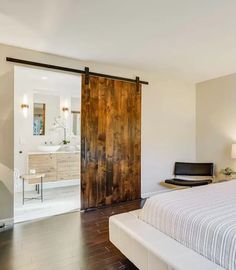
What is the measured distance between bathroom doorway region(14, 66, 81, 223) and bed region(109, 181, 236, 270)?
228cm

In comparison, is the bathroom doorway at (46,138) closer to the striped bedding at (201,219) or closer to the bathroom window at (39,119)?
the bathroom window at (39,119)

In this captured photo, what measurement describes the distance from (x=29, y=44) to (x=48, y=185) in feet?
10.8

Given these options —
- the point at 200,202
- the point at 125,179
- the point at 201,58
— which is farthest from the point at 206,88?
the point at 200,202

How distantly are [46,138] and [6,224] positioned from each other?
8.93 ft

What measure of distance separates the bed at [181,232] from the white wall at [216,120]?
2315 millimetres

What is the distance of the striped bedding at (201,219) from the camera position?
1509 millimetres

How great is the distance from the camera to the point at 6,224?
9.97 feet

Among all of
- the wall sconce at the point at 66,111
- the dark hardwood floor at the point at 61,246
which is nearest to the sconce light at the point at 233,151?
the dark hardwood floor at the point at 61,246

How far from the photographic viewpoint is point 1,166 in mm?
3027

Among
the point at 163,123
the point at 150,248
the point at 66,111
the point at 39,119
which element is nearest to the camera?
the point at 150,248

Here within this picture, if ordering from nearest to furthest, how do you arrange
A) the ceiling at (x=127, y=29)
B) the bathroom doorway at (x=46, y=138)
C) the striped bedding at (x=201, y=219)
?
the striped bedding at (x=201, y=219), the ceiling at (x=127, y=29), the bathroom doorway at (x=46, y=138)

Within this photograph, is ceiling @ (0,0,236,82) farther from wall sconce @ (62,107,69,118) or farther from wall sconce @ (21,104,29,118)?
wall sconce @ (62,107,69,118)

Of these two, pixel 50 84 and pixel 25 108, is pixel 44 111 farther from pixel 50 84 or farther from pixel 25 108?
pixel 50 84

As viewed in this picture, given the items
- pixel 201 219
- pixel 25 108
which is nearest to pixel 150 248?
pixel 201 219
